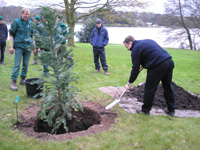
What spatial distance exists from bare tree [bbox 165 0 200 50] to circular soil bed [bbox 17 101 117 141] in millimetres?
24411

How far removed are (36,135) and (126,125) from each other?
67.5 inches

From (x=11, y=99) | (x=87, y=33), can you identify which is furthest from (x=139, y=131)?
(x=87, y=33)

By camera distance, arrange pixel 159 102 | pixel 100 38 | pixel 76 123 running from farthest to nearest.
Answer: pixel 100 38, pixel 159 102, pixel 76 123

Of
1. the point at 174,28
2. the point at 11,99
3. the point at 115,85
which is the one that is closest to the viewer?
the point at 11,99

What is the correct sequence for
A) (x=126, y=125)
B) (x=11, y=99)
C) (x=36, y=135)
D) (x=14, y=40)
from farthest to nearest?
(x=14, y=40)
(x=11, y=99)
(x=126, y=125)
(x=36, y=135)

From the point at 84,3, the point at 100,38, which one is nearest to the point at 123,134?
the point at 100,38

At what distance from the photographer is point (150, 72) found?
13.3ft

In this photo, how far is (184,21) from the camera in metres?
26.5

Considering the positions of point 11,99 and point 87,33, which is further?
point 87,33

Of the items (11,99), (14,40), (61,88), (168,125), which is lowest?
(168,125)

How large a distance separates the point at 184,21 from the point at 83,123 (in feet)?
88.4

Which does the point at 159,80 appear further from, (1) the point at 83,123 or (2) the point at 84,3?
(2) the point at 84,3

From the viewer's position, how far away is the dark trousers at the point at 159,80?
3.93 meters

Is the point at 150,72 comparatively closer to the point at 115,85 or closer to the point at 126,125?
the point at 126,125
